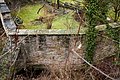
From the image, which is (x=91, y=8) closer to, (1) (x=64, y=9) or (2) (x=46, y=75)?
(2) (x=46, y=75)

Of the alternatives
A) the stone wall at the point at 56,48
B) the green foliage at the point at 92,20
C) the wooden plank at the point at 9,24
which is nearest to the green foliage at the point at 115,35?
the stone wall at the point at 56,48

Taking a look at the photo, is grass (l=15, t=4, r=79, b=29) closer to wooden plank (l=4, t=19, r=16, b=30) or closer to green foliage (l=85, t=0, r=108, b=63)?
wooden plank (l=4, t=19, r=16, b=30)

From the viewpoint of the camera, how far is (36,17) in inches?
554

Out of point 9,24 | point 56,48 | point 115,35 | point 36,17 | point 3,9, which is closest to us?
point 115,35

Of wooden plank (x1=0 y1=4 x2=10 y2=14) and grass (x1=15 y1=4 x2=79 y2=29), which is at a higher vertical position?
wooden plank (x1=0 y1=4 x2=10 y2=14)

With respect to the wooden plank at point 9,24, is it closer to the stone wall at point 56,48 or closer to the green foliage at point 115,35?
the stone wall at point 56,48

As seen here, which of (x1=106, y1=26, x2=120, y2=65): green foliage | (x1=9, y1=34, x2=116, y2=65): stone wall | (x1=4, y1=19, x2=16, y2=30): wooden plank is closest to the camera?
(x1=106, y1=26, x2=120, y2=65): green foliage

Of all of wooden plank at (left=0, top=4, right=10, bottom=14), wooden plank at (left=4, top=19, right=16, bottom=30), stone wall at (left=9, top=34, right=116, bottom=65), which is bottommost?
stone wall at (left=9, top=34, right=116, bottom=65)

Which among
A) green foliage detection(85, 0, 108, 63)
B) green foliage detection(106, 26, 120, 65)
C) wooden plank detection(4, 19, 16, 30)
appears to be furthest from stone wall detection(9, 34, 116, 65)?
wooden plank detection(4, 19, 16, 30)

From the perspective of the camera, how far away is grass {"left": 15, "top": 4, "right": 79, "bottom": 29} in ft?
43.2

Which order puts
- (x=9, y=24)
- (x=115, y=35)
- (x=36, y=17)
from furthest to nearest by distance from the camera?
1. (x=36, y=17)
2. (x=9, y=24)
3. (x=115, y=35)

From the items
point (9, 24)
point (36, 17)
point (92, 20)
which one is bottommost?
point (36, 17)

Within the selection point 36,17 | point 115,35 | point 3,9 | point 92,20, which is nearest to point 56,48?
point 92,20

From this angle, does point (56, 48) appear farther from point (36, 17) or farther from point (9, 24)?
point (36, 17)
